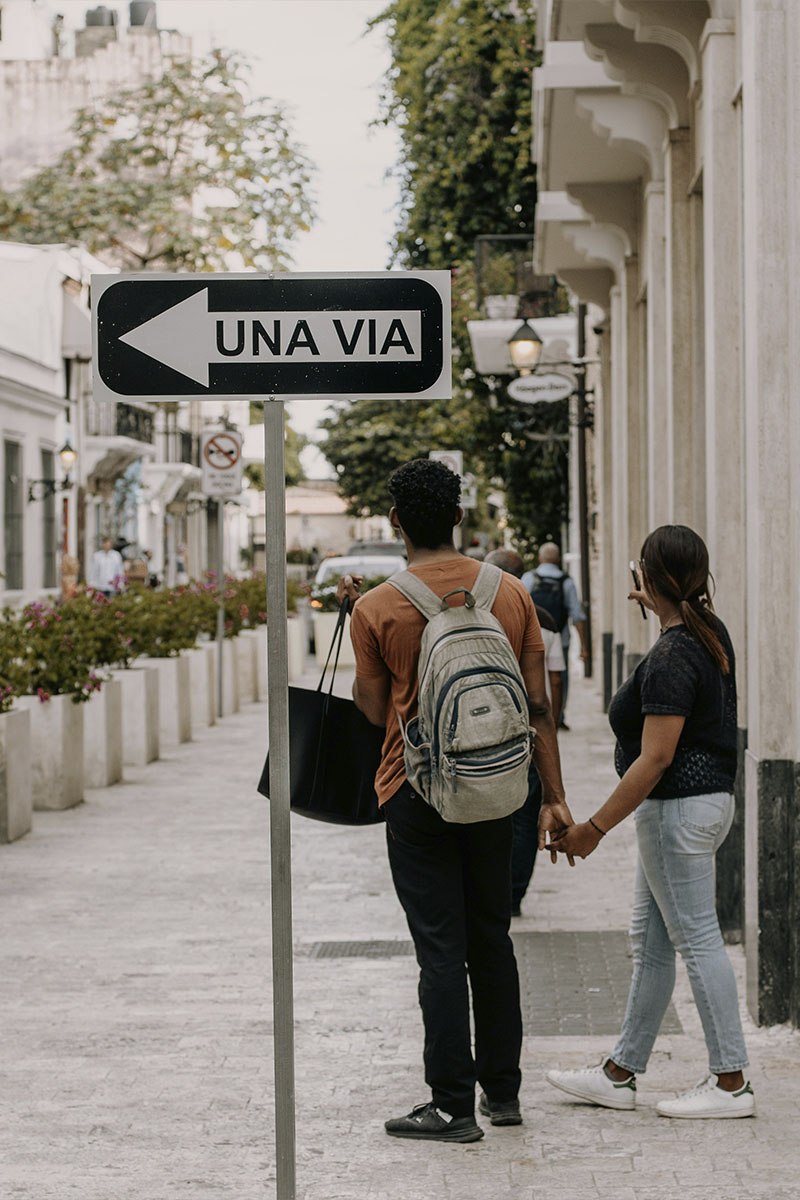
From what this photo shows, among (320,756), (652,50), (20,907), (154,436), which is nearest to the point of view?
(320,756)

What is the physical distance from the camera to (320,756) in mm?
5777

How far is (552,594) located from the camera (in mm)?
17078

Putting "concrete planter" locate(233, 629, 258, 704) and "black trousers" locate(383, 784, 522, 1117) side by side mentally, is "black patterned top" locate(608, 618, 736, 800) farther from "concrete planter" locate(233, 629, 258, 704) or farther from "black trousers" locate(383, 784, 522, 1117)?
"concrete planter" locate(233, 629, 258, 704)

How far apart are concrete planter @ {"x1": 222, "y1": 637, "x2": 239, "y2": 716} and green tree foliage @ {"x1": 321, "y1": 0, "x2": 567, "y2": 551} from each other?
26.8 ft

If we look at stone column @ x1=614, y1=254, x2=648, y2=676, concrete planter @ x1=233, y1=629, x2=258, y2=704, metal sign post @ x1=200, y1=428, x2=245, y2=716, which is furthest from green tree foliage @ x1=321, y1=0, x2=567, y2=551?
stone column @ x1=614, y1=254, x2=648, y2=676

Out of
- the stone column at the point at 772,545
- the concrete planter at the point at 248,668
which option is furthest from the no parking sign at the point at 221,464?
the stone column at the point at 772,545

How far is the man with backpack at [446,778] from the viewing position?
5.29 meters

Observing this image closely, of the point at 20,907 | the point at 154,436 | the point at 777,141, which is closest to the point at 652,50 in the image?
the point at 777,141

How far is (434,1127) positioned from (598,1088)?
0.60m

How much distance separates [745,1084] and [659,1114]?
11.0 inches

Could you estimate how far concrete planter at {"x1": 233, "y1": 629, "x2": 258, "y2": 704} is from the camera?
22578 mm

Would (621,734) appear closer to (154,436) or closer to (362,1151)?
(362,1151)

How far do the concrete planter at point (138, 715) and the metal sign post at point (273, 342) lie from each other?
10.5m

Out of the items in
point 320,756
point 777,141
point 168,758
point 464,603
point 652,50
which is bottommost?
point 168,758
